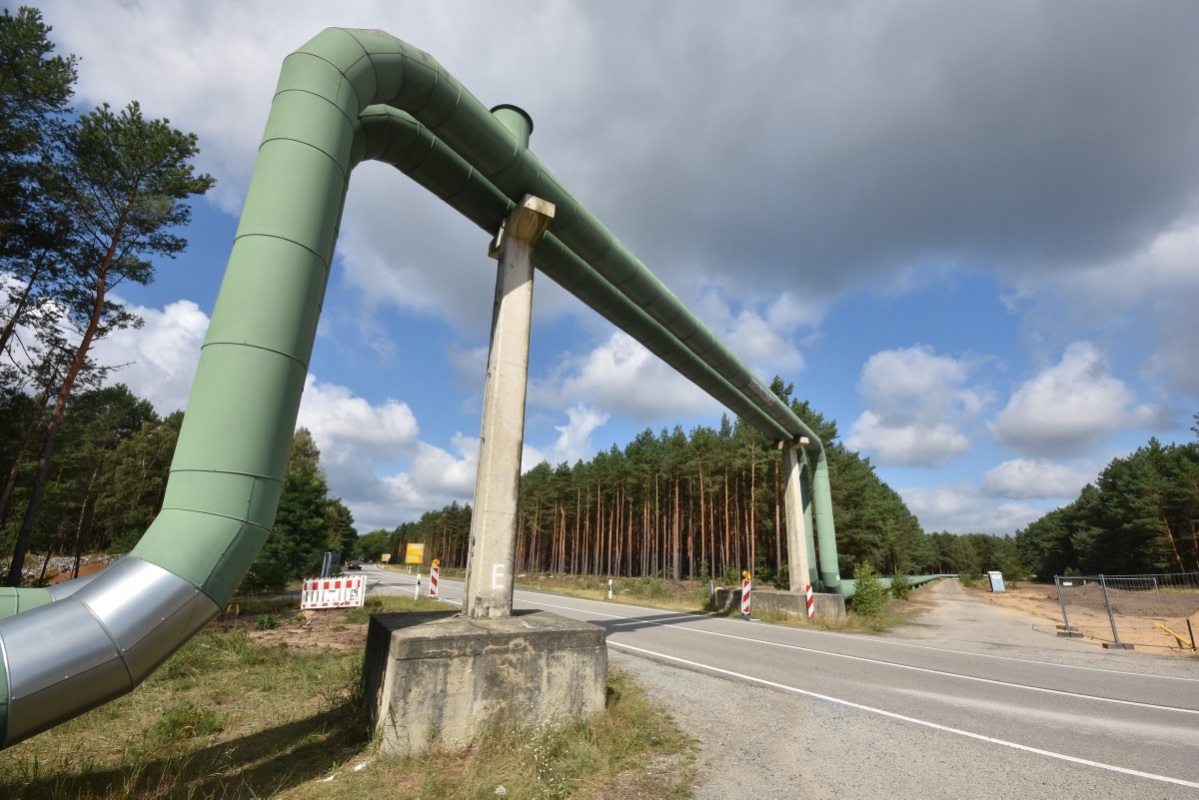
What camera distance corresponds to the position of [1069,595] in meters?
33.2

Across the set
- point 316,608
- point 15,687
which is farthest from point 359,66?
point 316,608

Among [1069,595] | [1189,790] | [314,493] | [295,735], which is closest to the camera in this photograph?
[1189,790]

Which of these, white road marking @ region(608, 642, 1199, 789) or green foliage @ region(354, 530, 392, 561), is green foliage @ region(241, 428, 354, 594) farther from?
green foliage @ region(354, 530, 392, 561)

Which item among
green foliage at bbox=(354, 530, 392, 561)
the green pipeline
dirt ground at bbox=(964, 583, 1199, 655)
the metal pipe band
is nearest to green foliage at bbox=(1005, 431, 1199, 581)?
dirt ground at bbox=(964, 583, 1199, 655)

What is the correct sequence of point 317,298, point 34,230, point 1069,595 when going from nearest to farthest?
point 317,298 < point 34,230 < point 1069,595

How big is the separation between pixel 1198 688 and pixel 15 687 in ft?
45.3

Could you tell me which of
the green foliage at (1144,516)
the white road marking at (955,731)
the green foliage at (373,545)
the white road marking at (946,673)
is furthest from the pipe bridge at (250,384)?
the green foliage at (373,545)

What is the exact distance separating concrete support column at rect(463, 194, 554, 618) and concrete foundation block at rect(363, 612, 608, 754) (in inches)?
26.8

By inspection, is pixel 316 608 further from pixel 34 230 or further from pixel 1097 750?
pixel 1097 750

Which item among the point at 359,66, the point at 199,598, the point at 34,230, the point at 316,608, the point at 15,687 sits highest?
the point at 34,230

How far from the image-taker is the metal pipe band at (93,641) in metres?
2.86

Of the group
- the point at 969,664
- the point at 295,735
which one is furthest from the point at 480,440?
the point at 969,664

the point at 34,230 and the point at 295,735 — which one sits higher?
the point at 34,230

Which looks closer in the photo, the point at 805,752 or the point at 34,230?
the point at 805,752
